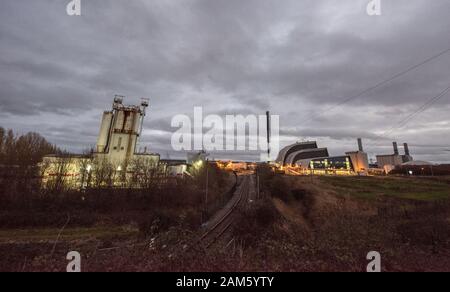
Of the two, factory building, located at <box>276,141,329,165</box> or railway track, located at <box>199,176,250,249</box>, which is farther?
factory building, located at <box>276,141,329,165</box>

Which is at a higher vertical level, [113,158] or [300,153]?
[300,153]

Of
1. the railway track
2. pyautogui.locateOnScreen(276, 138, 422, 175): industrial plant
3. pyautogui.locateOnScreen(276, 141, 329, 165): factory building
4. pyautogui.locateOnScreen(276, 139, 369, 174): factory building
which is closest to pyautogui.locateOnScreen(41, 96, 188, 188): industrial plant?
the railway track

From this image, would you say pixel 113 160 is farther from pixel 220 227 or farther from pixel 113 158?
pixel 220 227

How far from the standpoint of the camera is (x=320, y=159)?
107500 mm

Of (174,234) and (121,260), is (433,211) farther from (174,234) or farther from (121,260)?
(121,260)

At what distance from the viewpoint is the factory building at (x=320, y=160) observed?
9950 cm

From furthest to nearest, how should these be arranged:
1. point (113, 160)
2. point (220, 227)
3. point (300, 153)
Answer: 1. point (300, 153)
2. point (113, 160)
3. point (220, 227)

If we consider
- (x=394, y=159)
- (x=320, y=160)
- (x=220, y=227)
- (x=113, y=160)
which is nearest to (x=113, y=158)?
(x=113, y=160)

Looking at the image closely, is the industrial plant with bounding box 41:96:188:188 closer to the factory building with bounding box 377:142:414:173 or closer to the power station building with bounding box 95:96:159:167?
the power station building with bounding box 95:96:159:167

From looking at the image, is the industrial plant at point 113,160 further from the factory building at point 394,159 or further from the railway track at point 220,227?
the factory building at point 394,159

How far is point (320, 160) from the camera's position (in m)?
107

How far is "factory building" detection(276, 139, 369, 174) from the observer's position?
9950cm
